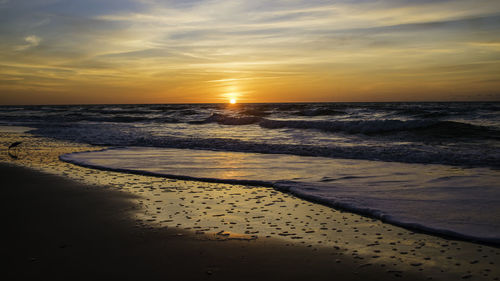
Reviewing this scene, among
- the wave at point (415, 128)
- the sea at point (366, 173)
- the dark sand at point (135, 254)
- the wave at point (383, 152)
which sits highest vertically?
the wave at point (415, 128)

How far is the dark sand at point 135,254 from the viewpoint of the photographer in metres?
2.80

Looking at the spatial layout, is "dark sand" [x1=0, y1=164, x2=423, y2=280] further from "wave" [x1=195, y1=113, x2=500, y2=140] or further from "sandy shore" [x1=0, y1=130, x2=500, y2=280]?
"wave" [x1=195, y1=113, x2=500, y2=140]

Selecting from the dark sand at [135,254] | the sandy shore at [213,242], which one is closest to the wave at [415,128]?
the sandy shore at [213,242]

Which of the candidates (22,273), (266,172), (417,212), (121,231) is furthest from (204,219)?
(266,172)

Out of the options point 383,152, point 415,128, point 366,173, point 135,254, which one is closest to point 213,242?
point 135,254

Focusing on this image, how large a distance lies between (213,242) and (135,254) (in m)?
0.72

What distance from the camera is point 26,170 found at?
7492mm

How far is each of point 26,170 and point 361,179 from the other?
6.80 metres

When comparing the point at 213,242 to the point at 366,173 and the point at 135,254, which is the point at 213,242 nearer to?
the point at 135,254

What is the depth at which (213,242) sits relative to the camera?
346 cm

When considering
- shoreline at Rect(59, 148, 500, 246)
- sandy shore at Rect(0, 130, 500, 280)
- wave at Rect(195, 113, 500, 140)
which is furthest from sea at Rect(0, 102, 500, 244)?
wave at Rect(195, 113, 500, 140)

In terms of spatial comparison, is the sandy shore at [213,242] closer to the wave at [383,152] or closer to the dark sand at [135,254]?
the dark sand at [135,254]

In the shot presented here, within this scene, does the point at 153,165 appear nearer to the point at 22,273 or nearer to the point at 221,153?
the point at 221,153

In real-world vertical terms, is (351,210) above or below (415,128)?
below
